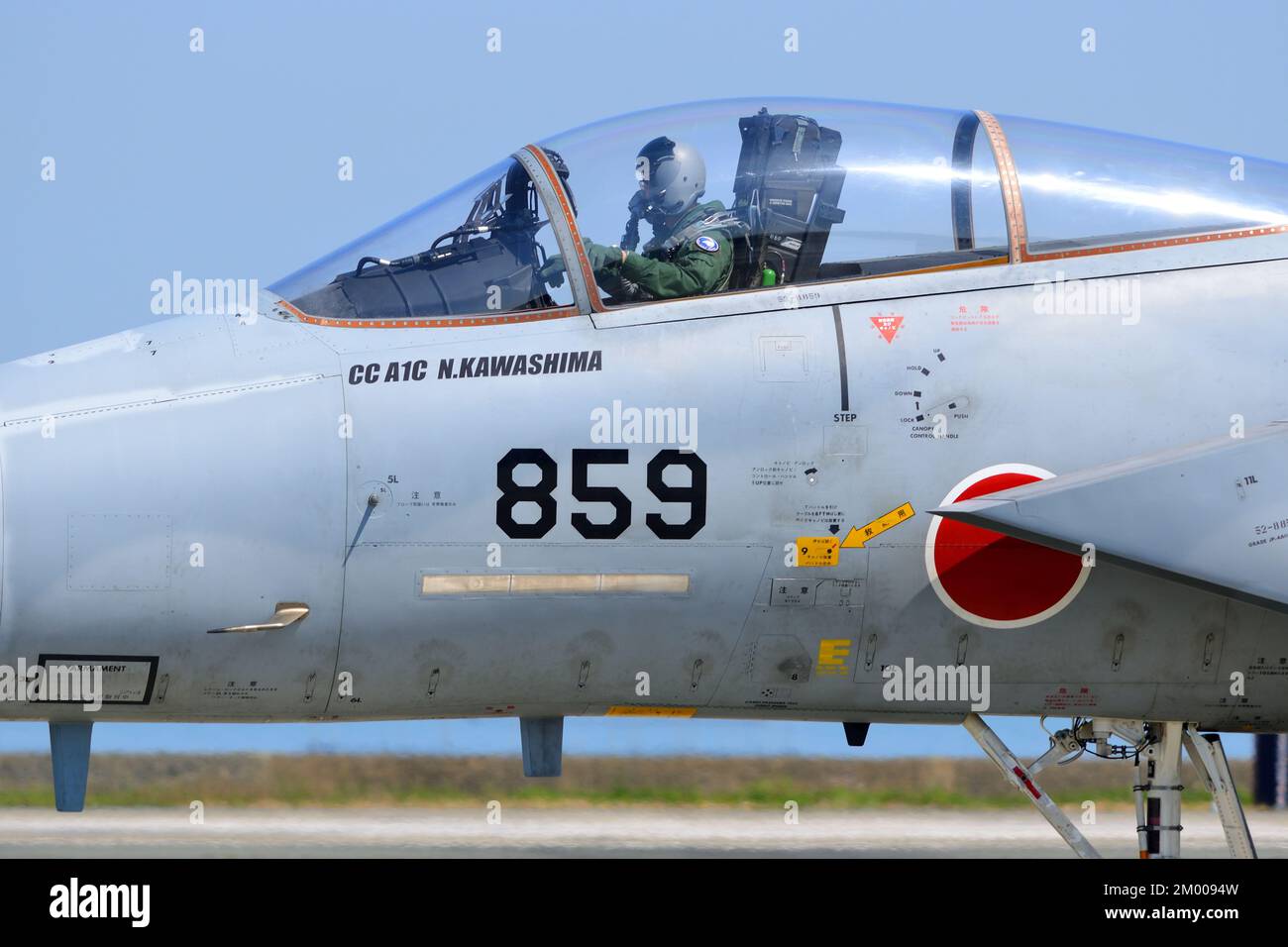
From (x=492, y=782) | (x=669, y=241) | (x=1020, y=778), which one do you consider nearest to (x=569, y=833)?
(x=492, y=782)

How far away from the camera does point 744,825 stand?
12914 mm

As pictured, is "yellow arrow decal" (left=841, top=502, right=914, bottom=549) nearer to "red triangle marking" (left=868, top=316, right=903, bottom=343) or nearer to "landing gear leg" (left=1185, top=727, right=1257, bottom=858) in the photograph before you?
"red triangle marking" (left=868, top=316, right=903, bottom=343)

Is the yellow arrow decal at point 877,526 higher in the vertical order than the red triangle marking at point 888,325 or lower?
lower

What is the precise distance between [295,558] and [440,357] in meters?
0.87

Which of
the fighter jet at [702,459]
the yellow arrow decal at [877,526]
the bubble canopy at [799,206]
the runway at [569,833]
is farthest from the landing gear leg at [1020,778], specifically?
the runway at [569,833]

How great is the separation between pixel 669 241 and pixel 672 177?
0.31 metres

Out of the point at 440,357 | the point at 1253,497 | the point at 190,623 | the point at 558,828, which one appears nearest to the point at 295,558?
the point at 190,623

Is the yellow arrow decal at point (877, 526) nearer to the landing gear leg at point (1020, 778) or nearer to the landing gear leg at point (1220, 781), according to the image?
the landing gear leg at point (1020, 778)

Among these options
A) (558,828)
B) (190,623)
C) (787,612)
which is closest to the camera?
(190,623)

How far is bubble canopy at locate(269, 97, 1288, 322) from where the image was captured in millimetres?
5875

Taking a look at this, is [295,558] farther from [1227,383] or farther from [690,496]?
[1227,383]

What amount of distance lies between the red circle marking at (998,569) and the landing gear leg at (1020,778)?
0.63 meters

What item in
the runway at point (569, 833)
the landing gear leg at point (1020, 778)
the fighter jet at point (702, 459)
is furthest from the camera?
the runway at point (569, 833)

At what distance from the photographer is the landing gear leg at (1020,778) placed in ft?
20.5
